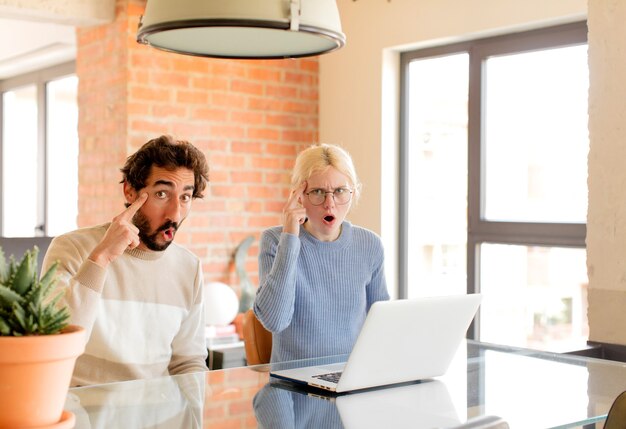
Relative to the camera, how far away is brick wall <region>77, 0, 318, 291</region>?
14.1ft

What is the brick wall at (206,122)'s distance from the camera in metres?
4.30

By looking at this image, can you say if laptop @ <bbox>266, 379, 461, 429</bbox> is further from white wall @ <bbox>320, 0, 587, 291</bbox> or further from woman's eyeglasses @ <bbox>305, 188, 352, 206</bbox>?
white wall @ <bbox>320, 0, 587, 291</bbox>

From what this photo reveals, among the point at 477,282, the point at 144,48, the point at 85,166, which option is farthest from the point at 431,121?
the point at 85,166

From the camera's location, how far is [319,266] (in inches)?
104

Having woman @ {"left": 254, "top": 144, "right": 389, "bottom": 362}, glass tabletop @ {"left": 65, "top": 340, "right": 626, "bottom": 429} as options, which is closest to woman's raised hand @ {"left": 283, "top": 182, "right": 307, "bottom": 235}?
woman @ {"left": 254, "top": 144, "right": 389, "bottom": 362}

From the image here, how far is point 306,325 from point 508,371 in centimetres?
65

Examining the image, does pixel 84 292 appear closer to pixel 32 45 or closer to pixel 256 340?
pixel 256 340

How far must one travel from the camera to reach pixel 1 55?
21.1ft

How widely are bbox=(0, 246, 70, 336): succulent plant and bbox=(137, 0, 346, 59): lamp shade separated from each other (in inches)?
24.9

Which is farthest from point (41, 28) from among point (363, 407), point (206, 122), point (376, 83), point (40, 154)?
point (363, 407)

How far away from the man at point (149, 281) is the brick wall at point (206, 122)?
1940mm

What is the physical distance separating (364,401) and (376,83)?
2.89 meters

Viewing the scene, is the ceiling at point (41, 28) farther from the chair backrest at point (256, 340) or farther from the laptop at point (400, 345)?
the laptop at point (400, 345)

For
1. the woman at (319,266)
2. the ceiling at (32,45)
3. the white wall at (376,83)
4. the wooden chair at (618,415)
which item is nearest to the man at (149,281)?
the woman at (319,266)
